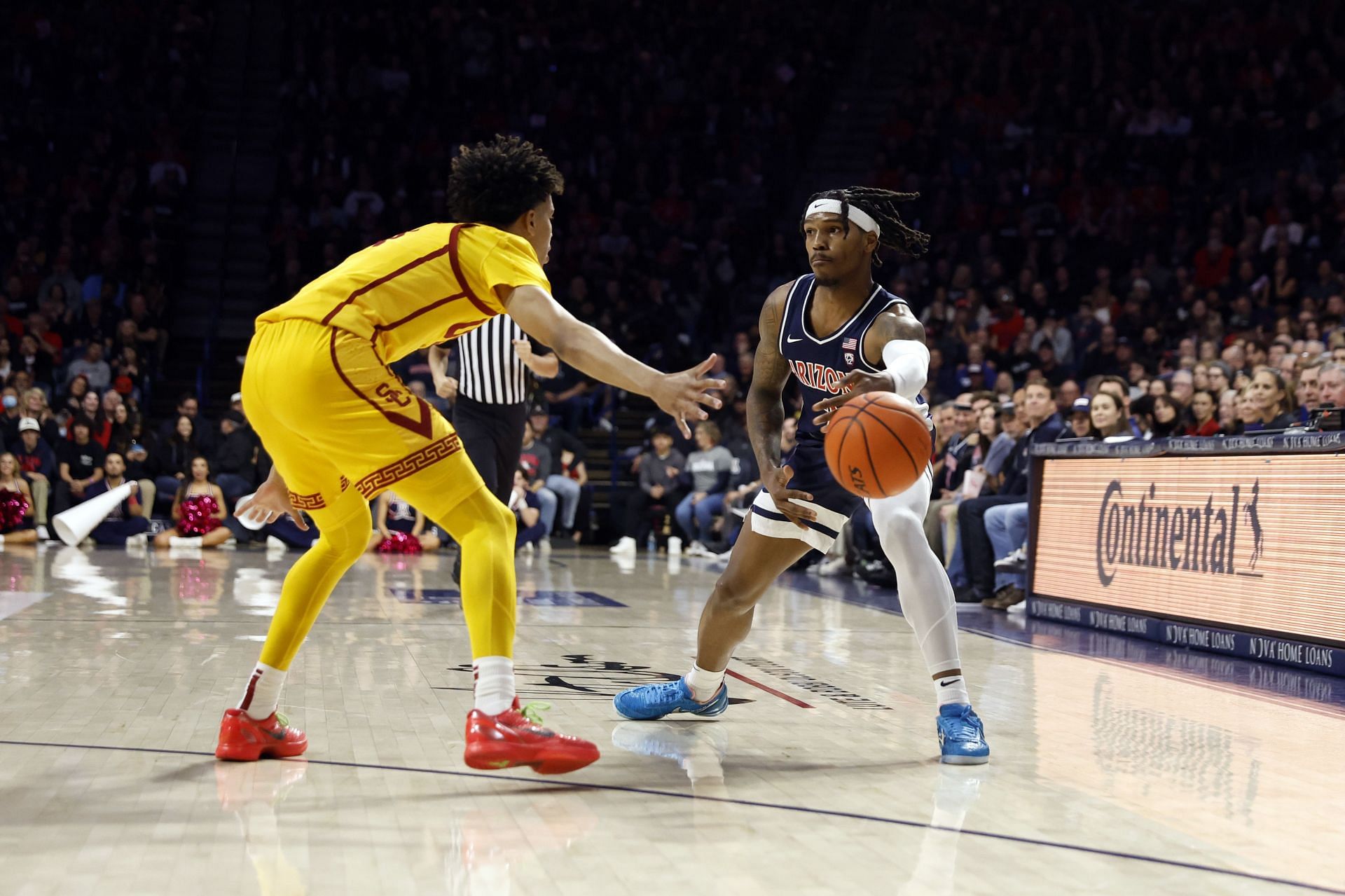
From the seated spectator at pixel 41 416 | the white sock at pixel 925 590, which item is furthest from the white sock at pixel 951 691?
the seated spectator at pixel 41 416

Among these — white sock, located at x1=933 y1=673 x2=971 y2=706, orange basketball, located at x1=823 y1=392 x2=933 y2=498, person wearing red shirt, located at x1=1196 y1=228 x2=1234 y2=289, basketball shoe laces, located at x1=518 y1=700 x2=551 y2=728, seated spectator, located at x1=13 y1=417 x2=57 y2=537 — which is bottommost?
basketball shoe laces, located at x1=518 y1=700 x2=551 y2=728

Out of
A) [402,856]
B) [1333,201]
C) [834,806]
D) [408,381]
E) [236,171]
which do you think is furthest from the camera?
[236,171]

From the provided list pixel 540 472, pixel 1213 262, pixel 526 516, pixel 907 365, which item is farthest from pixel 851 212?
pixel 1213 262

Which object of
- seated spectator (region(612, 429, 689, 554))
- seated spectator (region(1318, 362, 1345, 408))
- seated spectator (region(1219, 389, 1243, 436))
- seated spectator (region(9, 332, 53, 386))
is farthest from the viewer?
seated spectator (region(9, 332, 53, 386))

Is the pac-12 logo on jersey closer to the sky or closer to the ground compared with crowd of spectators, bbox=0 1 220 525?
closer to the ground

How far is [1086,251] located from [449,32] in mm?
9834

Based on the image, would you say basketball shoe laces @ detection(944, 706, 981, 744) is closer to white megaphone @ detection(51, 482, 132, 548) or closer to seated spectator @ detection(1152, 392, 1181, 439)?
seated spectator @ detection(1152, 392, 1181, 439)

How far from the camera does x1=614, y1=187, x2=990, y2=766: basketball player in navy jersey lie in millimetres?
3783

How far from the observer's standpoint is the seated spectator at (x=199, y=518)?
474 inches

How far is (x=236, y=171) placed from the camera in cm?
1862

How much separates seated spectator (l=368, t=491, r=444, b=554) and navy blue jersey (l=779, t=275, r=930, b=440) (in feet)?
25.4

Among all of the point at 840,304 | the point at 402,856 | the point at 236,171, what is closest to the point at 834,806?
the point at 402,856

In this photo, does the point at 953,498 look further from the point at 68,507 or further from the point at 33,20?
the point at 33,20

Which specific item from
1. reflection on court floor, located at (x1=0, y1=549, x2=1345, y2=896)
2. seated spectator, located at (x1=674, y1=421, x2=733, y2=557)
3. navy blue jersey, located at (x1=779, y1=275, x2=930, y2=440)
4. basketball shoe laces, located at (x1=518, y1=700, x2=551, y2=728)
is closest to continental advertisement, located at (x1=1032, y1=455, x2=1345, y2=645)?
reflection on court floor, located at (x1=0, y1=549, x2=1345, y2=896)
